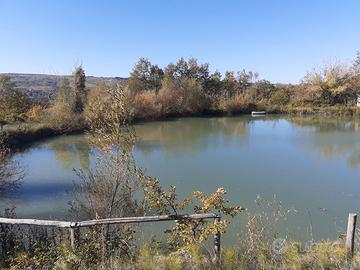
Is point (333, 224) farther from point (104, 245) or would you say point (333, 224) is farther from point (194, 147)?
point (194, 147)

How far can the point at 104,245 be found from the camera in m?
3.53

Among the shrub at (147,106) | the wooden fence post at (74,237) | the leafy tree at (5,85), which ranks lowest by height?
the wooden fence post at (74,237)

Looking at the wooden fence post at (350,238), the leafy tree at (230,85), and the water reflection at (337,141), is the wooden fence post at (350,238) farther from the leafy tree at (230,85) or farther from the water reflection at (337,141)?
the leafy tree at (230,85)

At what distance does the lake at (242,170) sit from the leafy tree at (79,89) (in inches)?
130

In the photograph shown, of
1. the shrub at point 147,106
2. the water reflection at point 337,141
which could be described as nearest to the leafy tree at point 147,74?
the shrub at point 147,106

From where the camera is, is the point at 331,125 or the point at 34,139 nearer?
the point at 34,139

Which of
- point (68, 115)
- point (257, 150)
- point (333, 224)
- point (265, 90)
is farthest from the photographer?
point (265, 90)

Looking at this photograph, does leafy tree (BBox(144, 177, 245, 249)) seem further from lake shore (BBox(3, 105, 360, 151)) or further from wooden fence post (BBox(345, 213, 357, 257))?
lake shore (BBox(3, 105, 360, 151))

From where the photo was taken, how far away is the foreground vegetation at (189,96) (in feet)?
65.1

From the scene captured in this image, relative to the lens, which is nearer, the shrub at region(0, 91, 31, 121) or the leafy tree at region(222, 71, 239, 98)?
the shrub at region(0, 91, 31, 121)

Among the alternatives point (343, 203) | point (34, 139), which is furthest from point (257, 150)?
point (34, 139)

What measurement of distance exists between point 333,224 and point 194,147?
9186mm

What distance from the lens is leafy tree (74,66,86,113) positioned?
2062 cm

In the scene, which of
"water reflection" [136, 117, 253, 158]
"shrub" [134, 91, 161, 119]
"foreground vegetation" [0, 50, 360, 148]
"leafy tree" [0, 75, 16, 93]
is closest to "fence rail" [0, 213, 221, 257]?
"water reflection" [136, 117, 253, 158]
